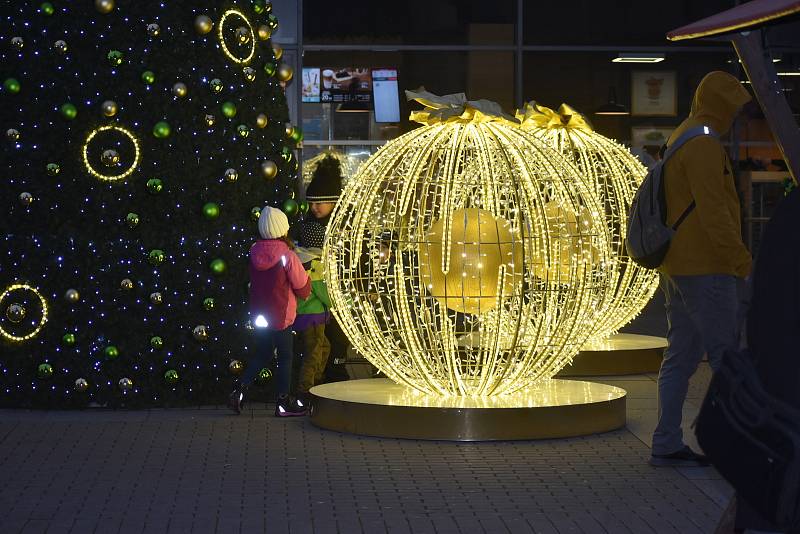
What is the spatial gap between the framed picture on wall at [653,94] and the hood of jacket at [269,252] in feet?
41.9

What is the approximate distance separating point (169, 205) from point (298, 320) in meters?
1.24

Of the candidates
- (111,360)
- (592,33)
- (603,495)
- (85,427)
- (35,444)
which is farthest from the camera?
(592,33)

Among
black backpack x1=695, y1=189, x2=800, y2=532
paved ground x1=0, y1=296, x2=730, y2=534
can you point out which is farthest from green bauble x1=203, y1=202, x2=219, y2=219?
black backpack x1=695, y1=189, x2=800, y2=532

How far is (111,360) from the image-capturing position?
982 cm

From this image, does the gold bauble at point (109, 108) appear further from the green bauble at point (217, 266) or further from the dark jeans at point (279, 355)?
the dark jeans at point (279, 355)

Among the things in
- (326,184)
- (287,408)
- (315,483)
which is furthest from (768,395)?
(326,184)

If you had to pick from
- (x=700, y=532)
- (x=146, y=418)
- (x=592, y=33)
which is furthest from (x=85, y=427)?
(x=592, y=33)

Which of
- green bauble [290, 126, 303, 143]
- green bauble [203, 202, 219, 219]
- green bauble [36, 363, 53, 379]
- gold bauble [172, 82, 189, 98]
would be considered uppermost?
gold bauble [172, 82, 189, 98]

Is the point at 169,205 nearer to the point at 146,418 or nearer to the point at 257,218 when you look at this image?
the point at 257,218

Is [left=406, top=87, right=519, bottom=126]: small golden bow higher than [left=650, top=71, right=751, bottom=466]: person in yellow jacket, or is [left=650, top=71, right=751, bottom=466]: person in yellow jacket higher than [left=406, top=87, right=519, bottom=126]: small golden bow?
[left=406, top=87, right=519, bottom=126]: small golden bow

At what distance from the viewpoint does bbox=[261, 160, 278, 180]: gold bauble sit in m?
10.0

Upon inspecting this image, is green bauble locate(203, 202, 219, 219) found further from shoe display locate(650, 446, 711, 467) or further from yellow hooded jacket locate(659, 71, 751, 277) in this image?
shoe display locate(650, 446, 711, 467)

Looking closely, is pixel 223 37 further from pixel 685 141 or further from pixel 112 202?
pixel 685 141

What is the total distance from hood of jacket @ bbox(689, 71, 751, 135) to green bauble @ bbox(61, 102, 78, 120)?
439 centimetres
